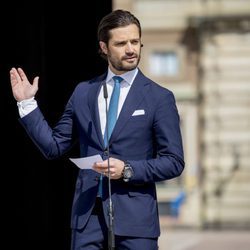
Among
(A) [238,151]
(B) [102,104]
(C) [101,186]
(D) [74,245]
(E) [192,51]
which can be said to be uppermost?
(B) [102,104]

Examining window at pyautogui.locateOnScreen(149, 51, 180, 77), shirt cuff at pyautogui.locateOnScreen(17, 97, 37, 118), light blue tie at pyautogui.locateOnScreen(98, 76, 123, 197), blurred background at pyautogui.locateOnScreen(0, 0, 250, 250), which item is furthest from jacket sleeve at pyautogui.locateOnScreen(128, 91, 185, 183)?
window at pyautogui.locateOnScreen(149, 51, 180, 77)

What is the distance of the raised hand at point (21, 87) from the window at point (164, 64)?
15.6 m

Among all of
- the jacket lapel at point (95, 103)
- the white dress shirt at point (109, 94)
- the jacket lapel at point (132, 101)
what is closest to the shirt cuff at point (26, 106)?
the white dress shirt at point (109, 94)

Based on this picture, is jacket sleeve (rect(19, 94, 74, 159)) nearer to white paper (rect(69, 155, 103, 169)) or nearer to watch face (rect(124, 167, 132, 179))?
white paper (rect(69, 155, 103, 169))

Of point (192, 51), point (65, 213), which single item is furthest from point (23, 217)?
point (192, 51)

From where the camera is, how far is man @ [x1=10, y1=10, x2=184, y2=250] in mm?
2725

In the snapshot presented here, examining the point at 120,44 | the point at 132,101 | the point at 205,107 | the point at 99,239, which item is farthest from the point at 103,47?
the point at 205,107

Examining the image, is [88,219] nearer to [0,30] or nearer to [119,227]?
[119,227]

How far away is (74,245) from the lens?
109 inches

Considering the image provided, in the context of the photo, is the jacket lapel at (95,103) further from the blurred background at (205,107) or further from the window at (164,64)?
the window at (164,64)

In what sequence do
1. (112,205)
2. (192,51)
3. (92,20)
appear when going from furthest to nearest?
1. (192,51)
2. (92,20)
3. (112,205)

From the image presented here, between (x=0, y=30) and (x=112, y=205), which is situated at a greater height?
(x=0, y=30)

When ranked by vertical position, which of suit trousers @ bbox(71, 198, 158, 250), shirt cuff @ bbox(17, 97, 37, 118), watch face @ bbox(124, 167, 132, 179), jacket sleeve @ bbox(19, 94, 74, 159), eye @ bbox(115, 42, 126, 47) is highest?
eye @ bbox(115, 42, 126, 47)

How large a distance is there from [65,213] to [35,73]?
23.2 inches
